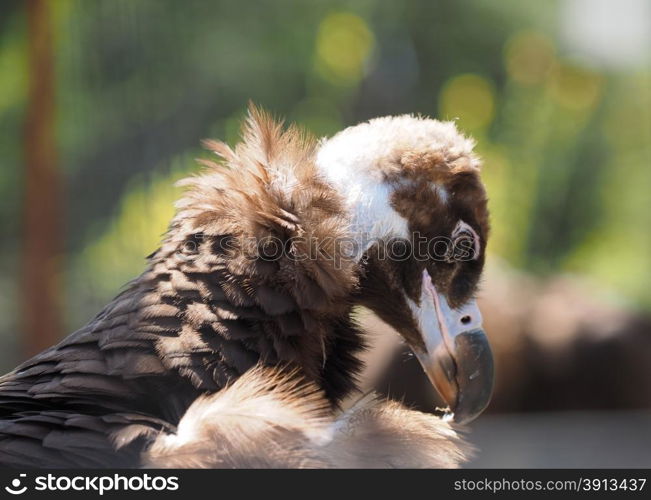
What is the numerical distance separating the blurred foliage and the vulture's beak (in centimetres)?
404

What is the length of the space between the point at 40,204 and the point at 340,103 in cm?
572

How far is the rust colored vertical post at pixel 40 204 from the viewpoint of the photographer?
744cm

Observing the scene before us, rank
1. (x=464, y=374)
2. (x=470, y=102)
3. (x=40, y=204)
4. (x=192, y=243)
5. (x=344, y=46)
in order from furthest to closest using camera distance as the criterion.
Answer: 1. (x=344, y=46)
2. (x=470, y=102)
3. (x=40, y=204)
4. (x=464, y=374)
5. (x=192, y=243)

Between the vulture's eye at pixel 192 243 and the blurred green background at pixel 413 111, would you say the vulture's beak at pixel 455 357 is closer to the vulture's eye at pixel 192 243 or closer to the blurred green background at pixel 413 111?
the blurred green background at pixel 413 111

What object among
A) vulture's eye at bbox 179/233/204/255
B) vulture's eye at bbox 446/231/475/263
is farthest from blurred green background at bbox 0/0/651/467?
vulture's eye at bbox 179/233/204/255

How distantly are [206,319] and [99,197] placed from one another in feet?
22.2

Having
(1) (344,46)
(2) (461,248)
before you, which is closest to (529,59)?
(1) (344,46)

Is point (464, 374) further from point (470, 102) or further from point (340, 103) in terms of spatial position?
point (340, 103)

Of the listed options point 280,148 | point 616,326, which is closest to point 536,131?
point 616,326

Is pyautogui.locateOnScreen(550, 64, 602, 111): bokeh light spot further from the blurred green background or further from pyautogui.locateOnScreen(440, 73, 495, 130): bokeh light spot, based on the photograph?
pyautogui.locateOnScreen(440, 73, 495, 130): bokeh light spot

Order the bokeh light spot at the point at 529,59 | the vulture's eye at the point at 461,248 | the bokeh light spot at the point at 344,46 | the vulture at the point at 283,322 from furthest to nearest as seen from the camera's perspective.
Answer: the bokeh light spot at the point at 529,59 < the bokeh light spot at the point at 344,46 < the vulture's eye at the point at 461,248 < the vulture at the point at 283,322

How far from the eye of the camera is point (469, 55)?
13.4 metres

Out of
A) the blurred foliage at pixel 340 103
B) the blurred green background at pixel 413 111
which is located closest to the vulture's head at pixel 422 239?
the blurred green background at pixel 413 111

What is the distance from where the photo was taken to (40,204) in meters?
7.51
